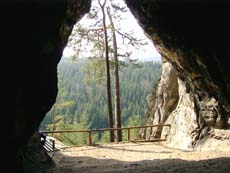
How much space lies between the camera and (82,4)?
10883 mm

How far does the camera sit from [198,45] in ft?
30.7

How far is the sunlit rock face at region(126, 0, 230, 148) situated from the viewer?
813cm

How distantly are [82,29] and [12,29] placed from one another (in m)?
15.2

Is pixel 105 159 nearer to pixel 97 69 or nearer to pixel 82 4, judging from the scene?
pixel 82 4

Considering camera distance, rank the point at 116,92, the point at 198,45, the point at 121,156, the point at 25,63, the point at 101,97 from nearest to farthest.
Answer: the point at 25,63 < the point at 198,45 < the point at 121,156 < the point at 116,92 < the point at 101,97

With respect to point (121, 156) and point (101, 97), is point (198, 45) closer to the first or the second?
point (121, 156)

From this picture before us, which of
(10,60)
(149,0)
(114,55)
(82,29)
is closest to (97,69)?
(114,55)

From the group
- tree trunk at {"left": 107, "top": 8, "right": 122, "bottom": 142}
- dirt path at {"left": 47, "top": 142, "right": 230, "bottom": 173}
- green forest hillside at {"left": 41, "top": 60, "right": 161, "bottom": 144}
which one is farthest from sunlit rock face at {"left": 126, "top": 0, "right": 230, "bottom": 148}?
green forest hillside at {"left": 41, "top": 60, "right": 161, "bottom": 144}

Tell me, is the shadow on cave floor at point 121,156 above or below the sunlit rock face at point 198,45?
below

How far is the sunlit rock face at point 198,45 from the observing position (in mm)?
8133

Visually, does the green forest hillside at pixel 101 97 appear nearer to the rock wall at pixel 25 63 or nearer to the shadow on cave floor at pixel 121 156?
the shadow on cave floor at pixel 121 156

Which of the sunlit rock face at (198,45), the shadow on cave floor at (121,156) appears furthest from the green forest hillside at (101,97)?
the sunlit rock face at (198,45)

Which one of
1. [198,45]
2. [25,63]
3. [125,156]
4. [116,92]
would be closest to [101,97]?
[116,92]

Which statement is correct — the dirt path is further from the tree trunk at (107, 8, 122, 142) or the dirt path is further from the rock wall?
the tree trunk at (107, 8, 122, 142)
